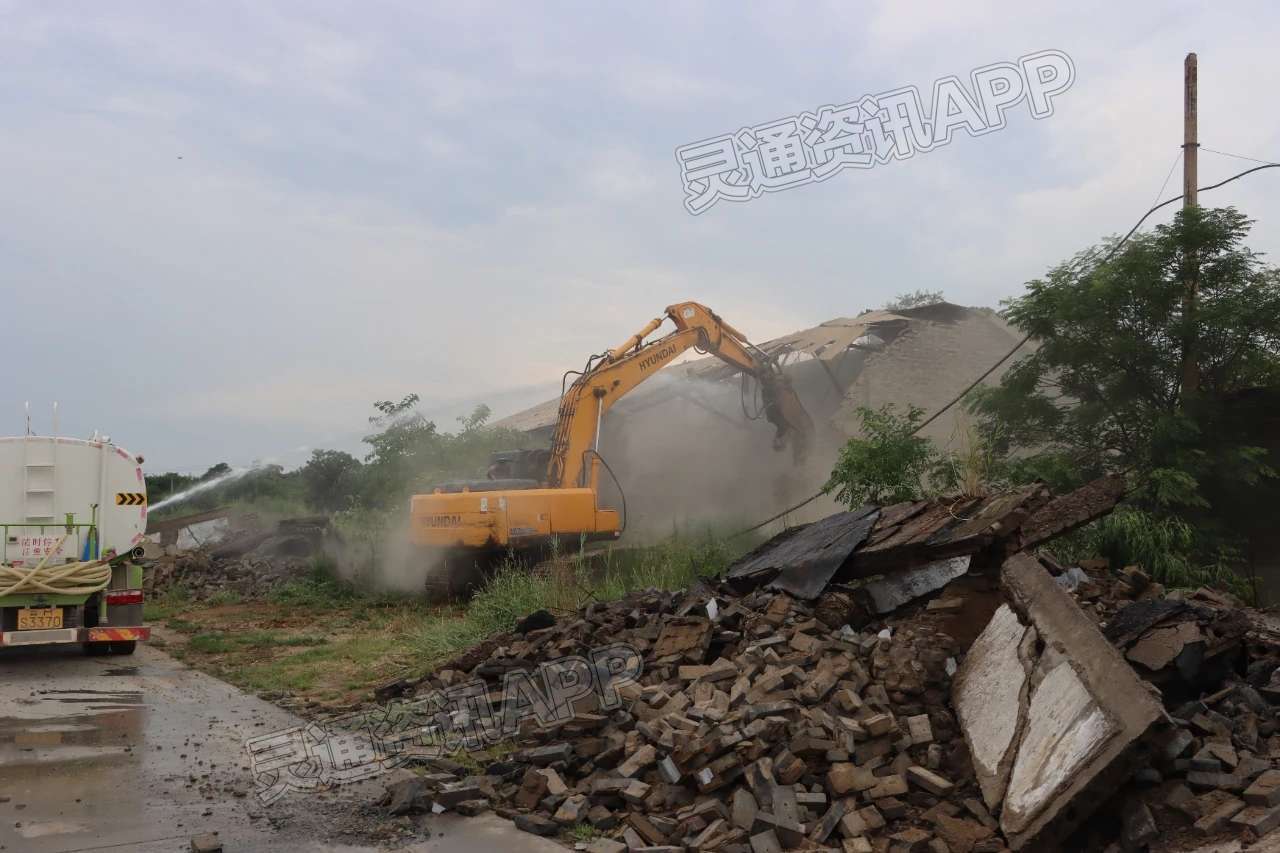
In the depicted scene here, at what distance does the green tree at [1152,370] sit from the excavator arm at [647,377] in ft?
16.8

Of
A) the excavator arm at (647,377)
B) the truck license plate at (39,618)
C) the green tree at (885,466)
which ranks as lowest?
the truck license plate at (39,618)

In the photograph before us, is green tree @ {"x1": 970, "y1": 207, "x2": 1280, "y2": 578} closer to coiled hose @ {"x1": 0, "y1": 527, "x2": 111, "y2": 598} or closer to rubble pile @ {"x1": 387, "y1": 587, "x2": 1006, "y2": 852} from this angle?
rubble pile @ {"x1": 387, "y1": 587, "x2": 1006, "y2": 852}

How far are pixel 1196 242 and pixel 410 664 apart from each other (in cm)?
988

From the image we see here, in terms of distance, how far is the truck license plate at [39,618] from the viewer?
1046cm

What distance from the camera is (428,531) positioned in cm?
1405

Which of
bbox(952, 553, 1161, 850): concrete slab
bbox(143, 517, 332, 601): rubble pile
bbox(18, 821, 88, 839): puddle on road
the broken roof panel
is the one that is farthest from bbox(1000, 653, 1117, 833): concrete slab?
bbox(143, 517, 332, 601): rubble pile

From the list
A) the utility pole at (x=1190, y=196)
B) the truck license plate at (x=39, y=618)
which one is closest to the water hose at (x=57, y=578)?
the truck license plate at (x=39, y=618)

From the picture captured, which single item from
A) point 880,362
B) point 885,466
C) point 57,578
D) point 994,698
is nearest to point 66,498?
point 57,578

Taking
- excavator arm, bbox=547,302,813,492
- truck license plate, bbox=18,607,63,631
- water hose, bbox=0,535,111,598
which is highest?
excavator arm, bbox=547,302,813,492

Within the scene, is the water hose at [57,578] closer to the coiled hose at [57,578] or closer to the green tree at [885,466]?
the coiled hose at [57,578]

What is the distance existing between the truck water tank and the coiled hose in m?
0.16

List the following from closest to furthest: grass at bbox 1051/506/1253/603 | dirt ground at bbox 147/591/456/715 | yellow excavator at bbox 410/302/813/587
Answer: dirt ground at bbox 147/591/456/715
grass at bbox 1051/506/1253/603
yellow excavator at bbox 410/302/813/587

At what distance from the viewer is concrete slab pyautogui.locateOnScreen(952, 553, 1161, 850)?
14.3 feet

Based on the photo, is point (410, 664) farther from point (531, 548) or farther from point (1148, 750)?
point (1148, 750)
